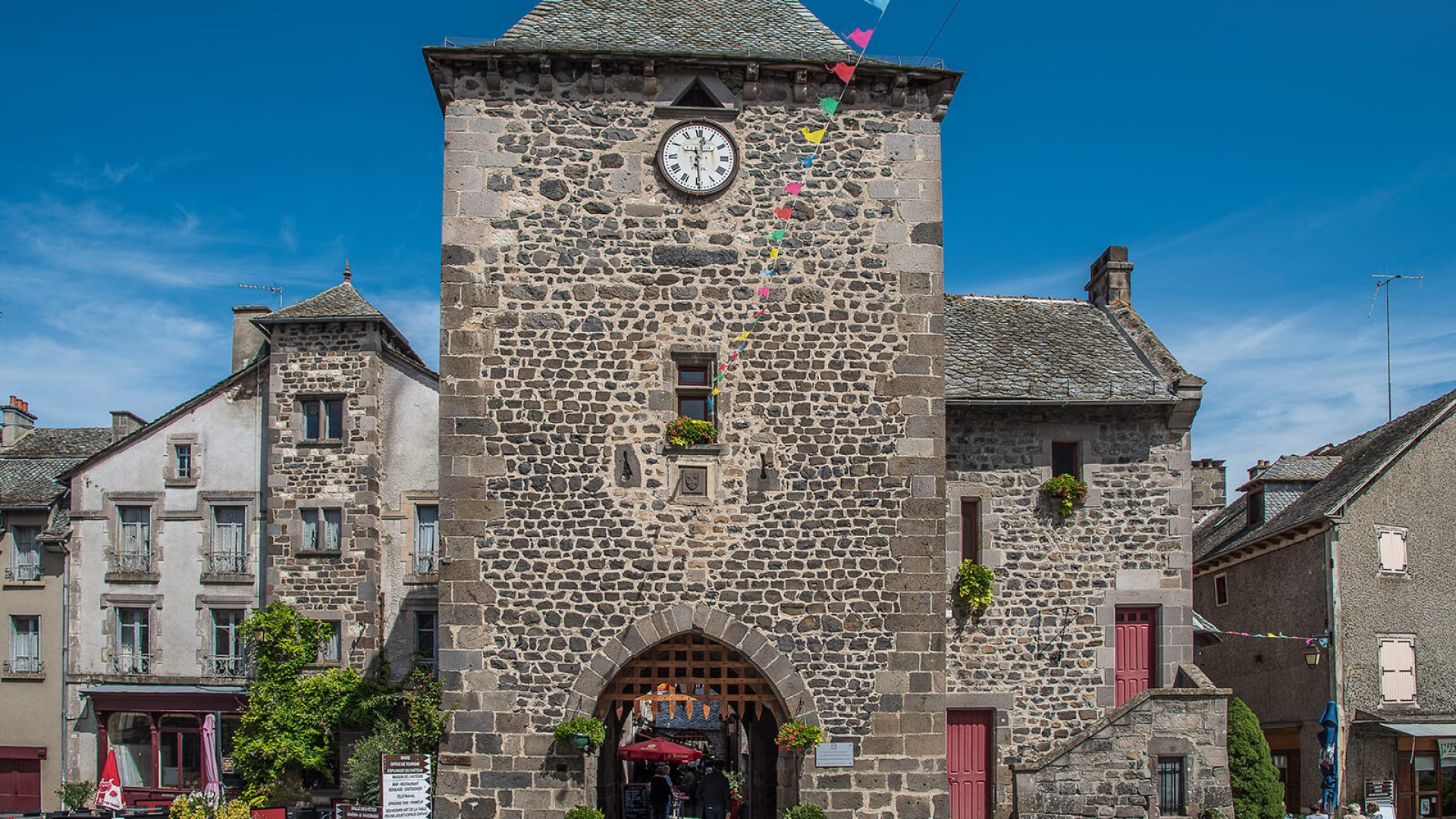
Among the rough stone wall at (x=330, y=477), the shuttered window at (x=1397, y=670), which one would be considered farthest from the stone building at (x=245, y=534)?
the shuttered window at (x=1397, y=670)

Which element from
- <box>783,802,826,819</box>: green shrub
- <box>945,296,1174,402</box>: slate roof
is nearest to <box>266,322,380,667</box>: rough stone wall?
<box>945,296,1174,402</box>: slate roof

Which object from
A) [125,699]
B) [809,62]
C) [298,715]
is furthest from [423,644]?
[809,62]

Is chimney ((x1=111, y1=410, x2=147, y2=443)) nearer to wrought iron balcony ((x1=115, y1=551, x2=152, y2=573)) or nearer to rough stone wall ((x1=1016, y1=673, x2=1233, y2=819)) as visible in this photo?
wrought iron balcony ((x1=115, y1=551, x2=152, y2=573))

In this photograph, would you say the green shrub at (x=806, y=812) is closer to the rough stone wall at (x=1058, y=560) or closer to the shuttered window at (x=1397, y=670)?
the rough stone wall at (x=1058, y=560)

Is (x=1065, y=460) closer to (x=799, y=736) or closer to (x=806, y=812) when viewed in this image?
(x=799, y=736)

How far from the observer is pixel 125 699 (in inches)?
894

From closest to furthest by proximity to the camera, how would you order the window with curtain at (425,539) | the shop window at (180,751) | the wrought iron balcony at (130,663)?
the window with curtain at (425,539)
the wrought iron balcony at (130,663)
the shop window at (180,751)

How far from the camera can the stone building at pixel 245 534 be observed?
21.9 m

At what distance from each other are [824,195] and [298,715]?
1299 centimetres

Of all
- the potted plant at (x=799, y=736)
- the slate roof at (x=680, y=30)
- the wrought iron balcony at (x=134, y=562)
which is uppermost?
the slate roof at (x=680, y=30)

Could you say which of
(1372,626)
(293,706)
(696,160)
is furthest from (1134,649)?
(293,706)

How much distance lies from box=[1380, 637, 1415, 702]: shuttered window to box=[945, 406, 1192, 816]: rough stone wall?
470 cm

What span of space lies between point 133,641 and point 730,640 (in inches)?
573

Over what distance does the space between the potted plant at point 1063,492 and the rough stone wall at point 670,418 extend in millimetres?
3416
